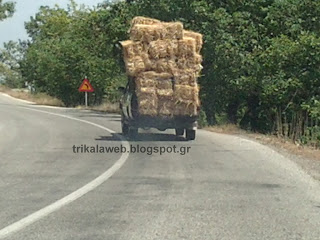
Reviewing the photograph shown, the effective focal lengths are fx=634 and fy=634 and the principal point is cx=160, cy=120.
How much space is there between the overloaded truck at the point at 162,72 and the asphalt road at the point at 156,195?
1759 millimetres

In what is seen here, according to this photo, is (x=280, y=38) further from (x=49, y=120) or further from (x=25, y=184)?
(x=25, y=184)

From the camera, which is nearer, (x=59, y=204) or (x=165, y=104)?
(x=59, y=204)

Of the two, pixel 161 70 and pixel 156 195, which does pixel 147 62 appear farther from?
pixel 156 195

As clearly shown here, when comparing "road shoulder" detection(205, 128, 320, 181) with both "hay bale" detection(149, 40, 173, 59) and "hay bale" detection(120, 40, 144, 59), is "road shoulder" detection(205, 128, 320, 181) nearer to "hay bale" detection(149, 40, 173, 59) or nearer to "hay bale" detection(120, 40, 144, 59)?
"hay bale" detection(149, 40, 173, 59)

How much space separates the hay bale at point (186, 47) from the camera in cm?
1827

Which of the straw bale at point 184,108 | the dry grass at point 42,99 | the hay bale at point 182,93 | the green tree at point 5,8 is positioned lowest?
Answer: the dry grass at point 42,99

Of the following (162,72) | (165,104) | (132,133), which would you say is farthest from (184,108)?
(132,133)

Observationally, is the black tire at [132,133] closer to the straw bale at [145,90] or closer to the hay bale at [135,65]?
the straw bale at [145,90]

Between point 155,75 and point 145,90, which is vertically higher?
point 155,75

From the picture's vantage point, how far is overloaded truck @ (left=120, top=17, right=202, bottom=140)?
59.2 feet

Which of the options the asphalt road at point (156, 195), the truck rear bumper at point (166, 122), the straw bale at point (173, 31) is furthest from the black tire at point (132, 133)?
the straw bale at point (173, 31)

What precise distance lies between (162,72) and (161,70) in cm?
7

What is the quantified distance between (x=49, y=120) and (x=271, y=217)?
21.0 metres

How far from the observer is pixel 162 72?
59.5 feet
